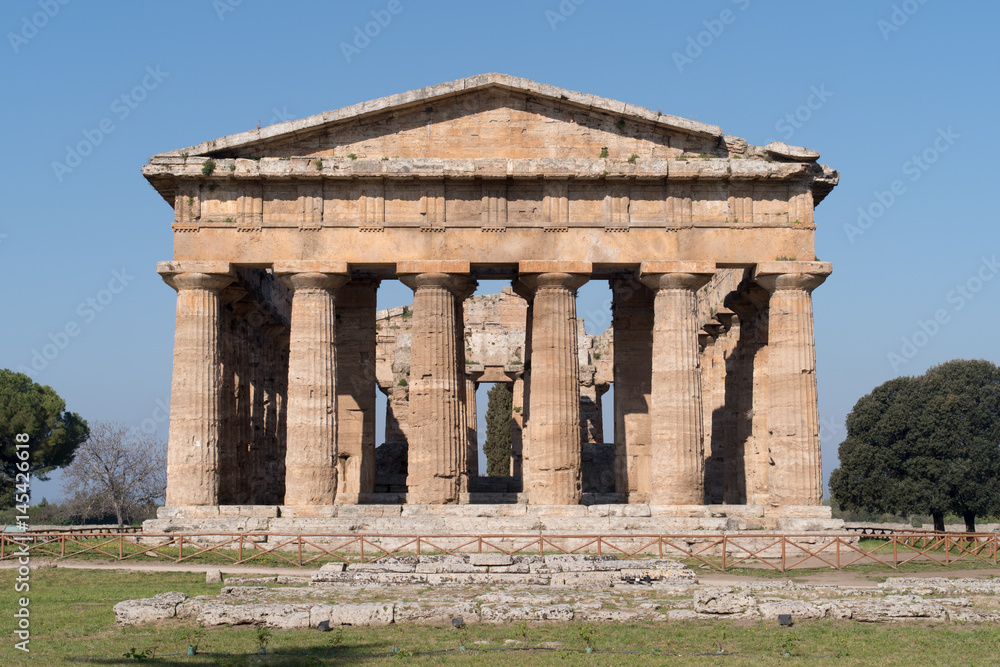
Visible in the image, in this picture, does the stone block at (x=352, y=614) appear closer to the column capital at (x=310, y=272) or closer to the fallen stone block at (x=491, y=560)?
the fallen stone block at (x=491, y=560)

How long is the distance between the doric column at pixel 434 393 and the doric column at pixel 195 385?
564 cm

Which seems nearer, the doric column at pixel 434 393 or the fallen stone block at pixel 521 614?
the fallen stone block at pixel 521 614

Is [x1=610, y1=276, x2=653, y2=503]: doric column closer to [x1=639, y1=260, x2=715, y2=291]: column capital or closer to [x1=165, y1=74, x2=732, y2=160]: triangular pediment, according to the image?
[x1=639, y1=260, x2=715, y2=291]: column capital

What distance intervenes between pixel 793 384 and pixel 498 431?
34.3 meters

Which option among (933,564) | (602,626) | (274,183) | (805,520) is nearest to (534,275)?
(274,183)

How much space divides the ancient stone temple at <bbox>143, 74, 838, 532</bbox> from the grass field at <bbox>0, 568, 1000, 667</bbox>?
1379 centimetres

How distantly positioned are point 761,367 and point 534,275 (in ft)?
30.4

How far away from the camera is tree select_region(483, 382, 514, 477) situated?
2486 inches

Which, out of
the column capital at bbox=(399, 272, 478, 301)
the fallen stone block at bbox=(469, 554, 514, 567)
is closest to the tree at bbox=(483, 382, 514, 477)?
the column capital at bbox=(399, 272, 478, 301)

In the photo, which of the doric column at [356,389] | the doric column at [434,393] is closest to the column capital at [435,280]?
the doric column at [434,393]

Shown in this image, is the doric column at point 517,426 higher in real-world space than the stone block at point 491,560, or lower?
higher

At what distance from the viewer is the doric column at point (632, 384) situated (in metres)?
36.1
